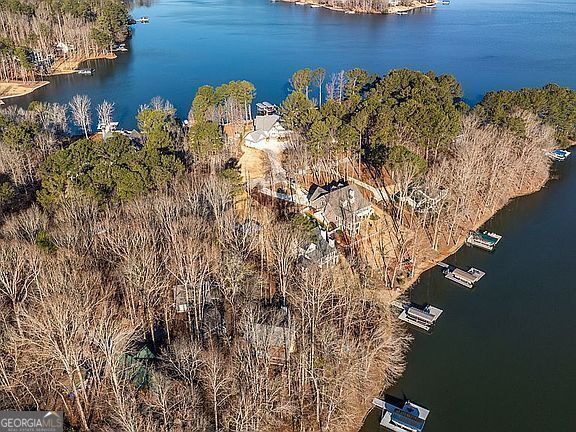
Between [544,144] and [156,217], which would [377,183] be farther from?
[156,217]

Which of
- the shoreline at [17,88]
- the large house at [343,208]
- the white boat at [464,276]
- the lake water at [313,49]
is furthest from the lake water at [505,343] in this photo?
the shoreline at [17,88]

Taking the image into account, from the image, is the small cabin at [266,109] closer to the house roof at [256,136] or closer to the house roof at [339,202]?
the house roof at [256,136]

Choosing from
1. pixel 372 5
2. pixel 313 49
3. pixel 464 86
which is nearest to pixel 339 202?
pixel 464 86

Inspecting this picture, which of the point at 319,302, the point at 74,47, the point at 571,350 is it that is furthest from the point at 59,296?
the point at 74,47

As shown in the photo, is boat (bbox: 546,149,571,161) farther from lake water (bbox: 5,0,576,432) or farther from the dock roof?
the dock roof

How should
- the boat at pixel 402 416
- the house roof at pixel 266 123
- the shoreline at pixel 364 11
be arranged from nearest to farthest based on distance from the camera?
the boat at pixel 402 416
the house roof at pixel 266 123
the shoreline at pixel 364 11

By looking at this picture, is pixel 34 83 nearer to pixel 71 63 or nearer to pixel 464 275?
pixel 71 63

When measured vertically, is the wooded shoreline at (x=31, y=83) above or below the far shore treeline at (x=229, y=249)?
above
